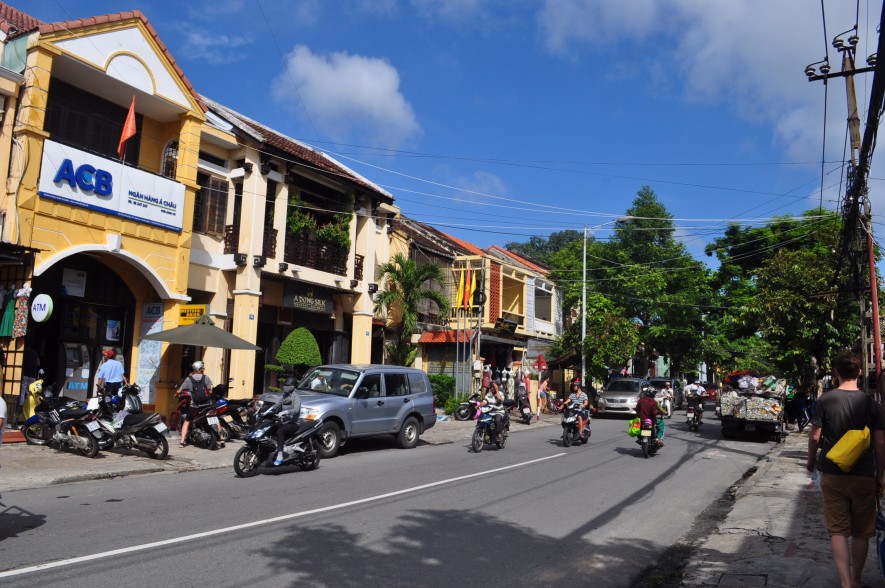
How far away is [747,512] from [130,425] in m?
10.2

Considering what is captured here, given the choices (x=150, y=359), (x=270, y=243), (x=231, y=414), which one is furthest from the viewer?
(x=270, y=243)

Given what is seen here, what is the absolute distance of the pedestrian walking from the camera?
5.10m

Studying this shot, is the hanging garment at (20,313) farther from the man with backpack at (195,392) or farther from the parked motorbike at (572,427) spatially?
the parked motorbike at (572,427)

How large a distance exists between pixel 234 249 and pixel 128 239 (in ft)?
14.5

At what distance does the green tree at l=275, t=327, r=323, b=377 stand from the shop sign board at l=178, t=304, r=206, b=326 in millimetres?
3802

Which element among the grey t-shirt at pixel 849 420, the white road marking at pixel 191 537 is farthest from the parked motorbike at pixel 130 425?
the grey t-shirt at pixel 849 420

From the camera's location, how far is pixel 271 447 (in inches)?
434

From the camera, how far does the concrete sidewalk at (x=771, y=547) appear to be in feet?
19.2

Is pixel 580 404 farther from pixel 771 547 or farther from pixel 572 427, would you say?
pixel 771 547

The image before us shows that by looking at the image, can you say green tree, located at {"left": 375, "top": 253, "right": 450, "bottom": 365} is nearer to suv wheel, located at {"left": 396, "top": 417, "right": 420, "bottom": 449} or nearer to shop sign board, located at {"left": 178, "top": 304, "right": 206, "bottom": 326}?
shop sign board, located at {"left": 178, "top": 304, "right": 206, "bottom": 326}

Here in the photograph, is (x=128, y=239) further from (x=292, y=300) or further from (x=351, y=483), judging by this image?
(x=351, y=483)

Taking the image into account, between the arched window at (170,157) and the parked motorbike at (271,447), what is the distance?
893 centimetres

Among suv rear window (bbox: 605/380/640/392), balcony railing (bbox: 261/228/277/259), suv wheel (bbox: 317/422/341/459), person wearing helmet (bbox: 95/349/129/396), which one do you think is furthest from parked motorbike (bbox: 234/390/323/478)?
suv rear window (bbox: 605/380/640/392)

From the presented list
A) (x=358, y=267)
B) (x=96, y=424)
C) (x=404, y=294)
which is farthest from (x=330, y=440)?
(x=404, y=294)
